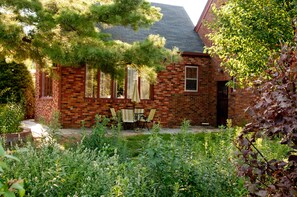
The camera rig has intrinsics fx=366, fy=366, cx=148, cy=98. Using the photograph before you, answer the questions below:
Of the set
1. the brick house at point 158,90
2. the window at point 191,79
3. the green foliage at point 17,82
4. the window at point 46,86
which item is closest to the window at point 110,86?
the brick house at point 158,90

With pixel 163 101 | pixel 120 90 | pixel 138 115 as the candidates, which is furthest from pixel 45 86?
pixel 163 101

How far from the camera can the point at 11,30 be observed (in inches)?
309

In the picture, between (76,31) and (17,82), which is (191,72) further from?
(76,31)

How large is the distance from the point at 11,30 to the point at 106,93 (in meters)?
7.65

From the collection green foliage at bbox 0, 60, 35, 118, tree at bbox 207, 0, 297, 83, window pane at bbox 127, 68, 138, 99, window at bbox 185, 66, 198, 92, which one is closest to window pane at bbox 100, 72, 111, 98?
window pane at bbox 127, 68, 138, 99

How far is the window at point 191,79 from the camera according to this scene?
56.9 feet

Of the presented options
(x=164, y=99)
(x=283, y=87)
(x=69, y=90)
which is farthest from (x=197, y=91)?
(x=283, y=87)

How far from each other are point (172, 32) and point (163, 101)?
157 inches

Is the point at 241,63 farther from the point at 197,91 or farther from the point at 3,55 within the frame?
the point at 197,91

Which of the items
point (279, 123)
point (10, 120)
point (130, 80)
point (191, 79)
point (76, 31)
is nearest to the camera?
point (279, 123)

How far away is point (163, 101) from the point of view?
16438 millimetres

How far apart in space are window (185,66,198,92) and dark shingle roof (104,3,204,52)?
90cm

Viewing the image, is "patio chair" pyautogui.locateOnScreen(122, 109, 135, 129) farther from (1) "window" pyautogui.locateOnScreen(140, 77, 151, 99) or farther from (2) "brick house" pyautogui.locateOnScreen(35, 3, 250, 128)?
(1) "window" pyautogui.locateOnScreen(140, 77, 151, 99)

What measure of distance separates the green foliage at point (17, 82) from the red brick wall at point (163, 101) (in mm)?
4180
